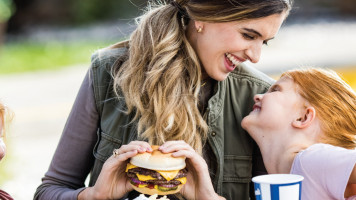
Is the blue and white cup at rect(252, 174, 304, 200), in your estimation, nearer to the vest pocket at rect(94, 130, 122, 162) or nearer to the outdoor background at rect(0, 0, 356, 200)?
the vest pocket at rect(94, 130, 122, 162)

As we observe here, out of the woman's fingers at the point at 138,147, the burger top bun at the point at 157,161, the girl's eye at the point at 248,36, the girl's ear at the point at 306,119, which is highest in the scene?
the girl's eye at the point at 248,36

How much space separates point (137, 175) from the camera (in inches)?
85.2

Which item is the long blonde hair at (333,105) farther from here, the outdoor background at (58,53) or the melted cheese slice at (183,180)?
the outdoor background at (58,53)

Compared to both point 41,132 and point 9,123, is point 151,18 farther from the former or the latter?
point 41,132

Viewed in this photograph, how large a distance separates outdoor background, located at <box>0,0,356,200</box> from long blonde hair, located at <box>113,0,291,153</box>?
1.71 meters

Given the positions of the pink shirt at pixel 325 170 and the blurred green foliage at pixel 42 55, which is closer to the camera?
the pink shirt at pixel 325 170

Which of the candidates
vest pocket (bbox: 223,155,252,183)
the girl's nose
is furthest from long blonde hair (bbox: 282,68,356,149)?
vest pocket (bbox: 223,155,252,183)

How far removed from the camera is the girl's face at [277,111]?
95.8 inches

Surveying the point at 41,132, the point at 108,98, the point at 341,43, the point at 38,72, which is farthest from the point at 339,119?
the point at 341,43

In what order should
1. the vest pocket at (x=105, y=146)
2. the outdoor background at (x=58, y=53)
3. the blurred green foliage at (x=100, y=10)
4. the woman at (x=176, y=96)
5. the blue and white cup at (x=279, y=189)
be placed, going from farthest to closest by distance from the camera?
the blurred green foliage at (x=100, y=10) < the outdoor background at (x=58, y=53) < the vest pocket at (x=105, y=146) < the woman at (x=176, y=96) < the blue and white cup at (x=279, y=189)

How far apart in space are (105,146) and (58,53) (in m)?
8.44

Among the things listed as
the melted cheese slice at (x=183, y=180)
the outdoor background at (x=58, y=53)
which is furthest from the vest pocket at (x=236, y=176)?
the outdoor background at (x=58, y=53)

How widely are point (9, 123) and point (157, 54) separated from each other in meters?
0.69

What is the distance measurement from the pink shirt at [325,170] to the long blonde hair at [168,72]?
1.64 feet
